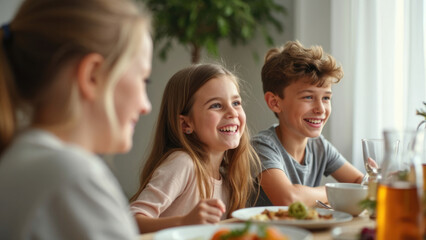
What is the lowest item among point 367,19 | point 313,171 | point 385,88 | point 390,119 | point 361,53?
point 313,171

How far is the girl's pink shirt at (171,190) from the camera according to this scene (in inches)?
60.5

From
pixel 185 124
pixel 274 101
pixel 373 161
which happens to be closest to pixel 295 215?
pixel 373 161

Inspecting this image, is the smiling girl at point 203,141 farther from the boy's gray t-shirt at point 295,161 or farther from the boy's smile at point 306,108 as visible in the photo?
the boy's smile at point 306,108

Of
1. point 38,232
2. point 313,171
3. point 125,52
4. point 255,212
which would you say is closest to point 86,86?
point 125,52

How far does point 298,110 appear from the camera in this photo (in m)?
2.16

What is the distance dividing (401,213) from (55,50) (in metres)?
0.66

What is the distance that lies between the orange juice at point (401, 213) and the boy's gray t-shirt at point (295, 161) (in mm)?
1047

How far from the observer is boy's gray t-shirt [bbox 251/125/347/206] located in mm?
2012

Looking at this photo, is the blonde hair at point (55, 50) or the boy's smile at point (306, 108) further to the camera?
the boy's smile at point (306, 108)

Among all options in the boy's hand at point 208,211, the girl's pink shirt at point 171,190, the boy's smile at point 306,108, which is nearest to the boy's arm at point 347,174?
the boy's smile at point 306,108

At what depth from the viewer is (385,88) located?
284 cm

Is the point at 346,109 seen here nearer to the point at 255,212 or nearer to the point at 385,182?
the point at 255,212

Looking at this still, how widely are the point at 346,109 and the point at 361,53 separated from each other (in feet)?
1.20

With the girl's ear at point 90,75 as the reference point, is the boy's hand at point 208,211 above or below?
below
